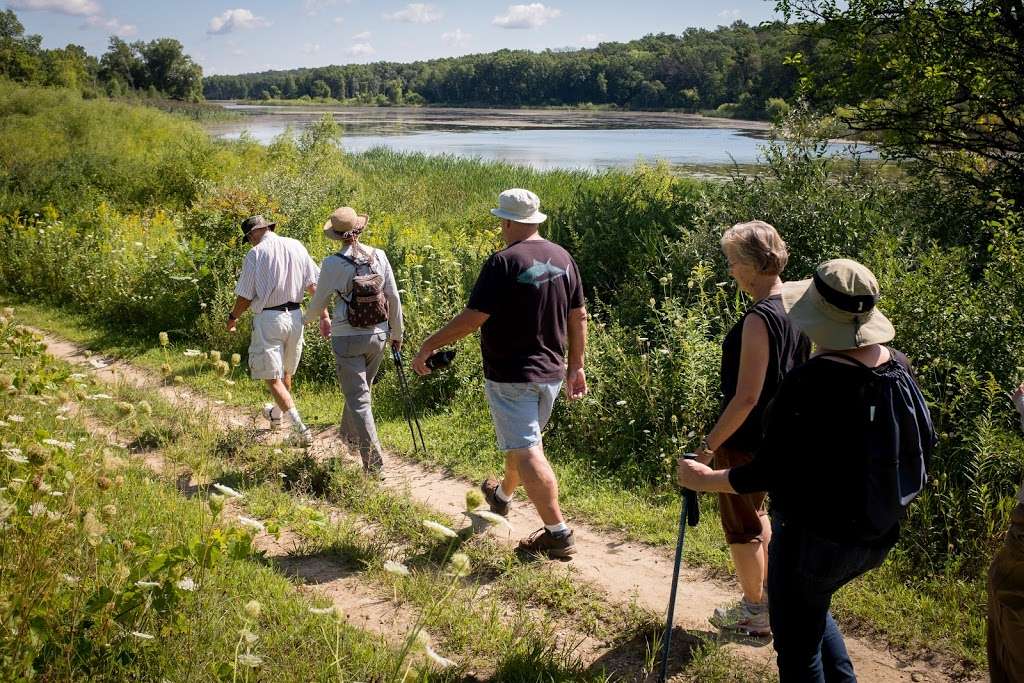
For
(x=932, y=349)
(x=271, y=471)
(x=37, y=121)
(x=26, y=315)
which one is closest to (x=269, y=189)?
(x=26, y=315)

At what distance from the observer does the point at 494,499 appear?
5074 millimetres

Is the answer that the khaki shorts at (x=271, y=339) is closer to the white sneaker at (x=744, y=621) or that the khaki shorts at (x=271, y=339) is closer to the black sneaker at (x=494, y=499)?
the black sneaker at (x=494, y=499)

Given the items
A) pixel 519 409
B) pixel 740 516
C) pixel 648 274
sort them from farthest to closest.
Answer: pixel 648 274
pixel 519 409
pixel 740 516

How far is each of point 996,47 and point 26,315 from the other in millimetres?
12686

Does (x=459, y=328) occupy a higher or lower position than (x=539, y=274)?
lower

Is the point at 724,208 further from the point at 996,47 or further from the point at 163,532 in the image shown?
Result: the point at 163,532

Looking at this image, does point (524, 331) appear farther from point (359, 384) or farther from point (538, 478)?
point (359, 384)

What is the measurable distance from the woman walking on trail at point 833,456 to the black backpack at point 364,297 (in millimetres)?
3285

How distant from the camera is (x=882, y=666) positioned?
12.0 feet

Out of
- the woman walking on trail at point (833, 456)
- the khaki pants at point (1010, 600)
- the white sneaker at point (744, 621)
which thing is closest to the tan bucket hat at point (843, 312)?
the woman walking on trail at point (833, 456)

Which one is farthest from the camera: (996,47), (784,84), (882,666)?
(784,84)

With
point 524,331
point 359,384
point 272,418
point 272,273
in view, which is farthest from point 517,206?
point 272,418

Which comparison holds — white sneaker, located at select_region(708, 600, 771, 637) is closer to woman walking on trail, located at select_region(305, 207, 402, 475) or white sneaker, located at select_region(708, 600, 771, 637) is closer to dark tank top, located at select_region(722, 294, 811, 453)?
dark tank top, located at select_region(722, 294, 811, 453)

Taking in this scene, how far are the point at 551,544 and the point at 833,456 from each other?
231 cm
